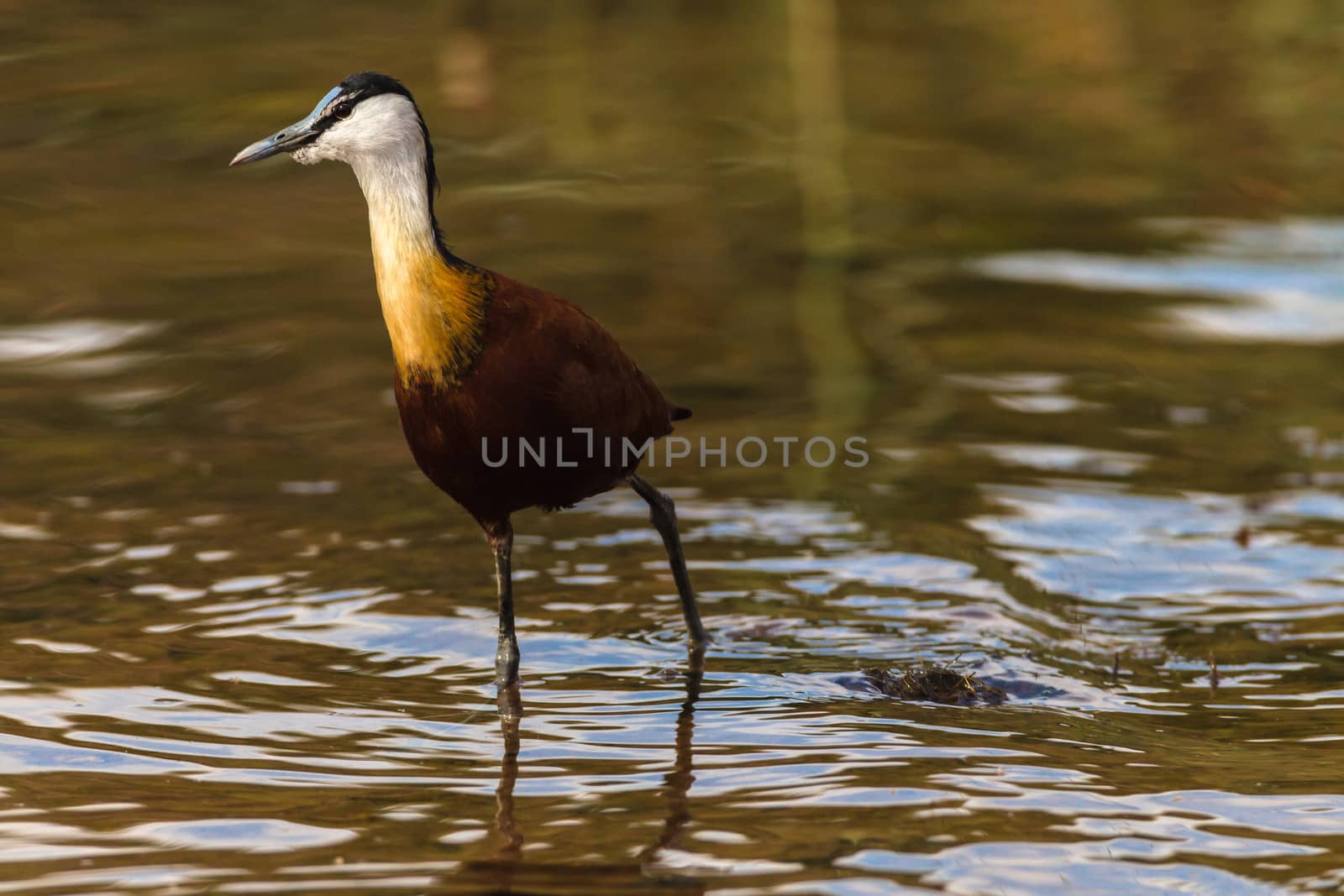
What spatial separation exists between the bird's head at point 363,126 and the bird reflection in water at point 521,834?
5.14 feet

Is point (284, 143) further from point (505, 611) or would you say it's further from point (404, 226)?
point (505, 611)

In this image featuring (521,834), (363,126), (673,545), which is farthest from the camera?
(673,545)

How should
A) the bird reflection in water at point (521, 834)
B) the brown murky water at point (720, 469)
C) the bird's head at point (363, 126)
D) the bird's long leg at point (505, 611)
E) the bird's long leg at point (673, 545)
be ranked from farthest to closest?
1. the bird's long leg at point (673, 545)
2. the bird's long leg at point (505, 611)
3. the bird's head at point (363, 126)
4. the brown murky water at point (720, 469)
5. the bird reflection in water at point (521, 834)

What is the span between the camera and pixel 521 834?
4.25 m

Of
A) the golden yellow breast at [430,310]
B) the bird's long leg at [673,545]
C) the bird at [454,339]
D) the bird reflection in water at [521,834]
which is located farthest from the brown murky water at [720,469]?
the golden yellow breast at [430,310]

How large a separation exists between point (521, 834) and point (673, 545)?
176 centimetres

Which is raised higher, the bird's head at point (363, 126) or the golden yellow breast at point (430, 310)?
the bird's head at point (363, 126)

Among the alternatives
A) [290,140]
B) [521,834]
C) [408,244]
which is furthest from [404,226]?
[521,834]

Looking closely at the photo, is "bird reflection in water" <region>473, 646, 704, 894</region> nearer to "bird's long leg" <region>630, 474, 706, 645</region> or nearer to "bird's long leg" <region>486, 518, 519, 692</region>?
"bird's long leg" <region>486, 518, 519, 692</region>

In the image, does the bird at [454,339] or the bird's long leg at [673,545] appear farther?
the bird's long leg at [673,545]

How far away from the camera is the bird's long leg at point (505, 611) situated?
17.0ft

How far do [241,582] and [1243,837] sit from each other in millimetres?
3450

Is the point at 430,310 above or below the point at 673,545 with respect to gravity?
above

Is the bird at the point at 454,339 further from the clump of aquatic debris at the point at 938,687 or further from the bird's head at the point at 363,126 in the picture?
the clump of aquatic debris at the point at 938,687
